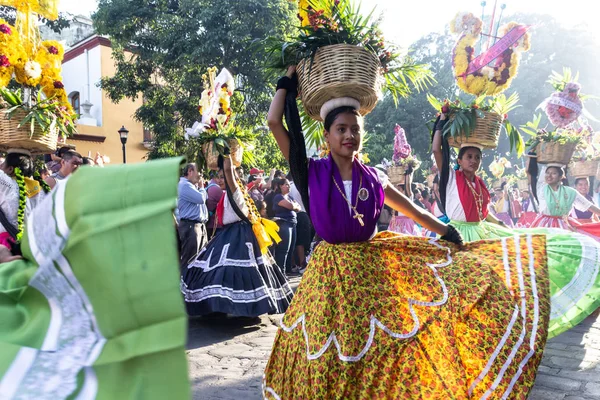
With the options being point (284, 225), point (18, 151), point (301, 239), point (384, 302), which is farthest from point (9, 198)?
point (301, 239)

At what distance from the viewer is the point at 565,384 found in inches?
154

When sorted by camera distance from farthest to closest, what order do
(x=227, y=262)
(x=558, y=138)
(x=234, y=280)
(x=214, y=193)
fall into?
1. (x=214, y=193)
2. (x=558, y=138)
3. (x=227, y=262)
4. (x=234, y=280)

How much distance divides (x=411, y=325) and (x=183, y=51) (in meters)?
14.5

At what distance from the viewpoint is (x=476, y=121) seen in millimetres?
5043

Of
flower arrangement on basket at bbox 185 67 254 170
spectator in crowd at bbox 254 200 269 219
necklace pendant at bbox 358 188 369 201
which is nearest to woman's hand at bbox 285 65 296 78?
necklace pendant at bbox 358 188 369 201

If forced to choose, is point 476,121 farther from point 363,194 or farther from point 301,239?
point 301,239

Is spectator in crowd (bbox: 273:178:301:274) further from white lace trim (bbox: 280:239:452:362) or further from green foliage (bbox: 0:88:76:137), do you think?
white lace trim (bbox: 280:239:452:362)

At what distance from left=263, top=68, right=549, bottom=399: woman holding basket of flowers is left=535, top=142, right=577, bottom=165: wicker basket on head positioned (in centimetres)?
490

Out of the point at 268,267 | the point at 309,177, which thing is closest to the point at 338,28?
the point at 309,177

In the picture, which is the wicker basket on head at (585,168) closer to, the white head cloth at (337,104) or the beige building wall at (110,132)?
the white head cloth at (337,104)

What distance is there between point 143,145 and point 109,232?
86.9 ft

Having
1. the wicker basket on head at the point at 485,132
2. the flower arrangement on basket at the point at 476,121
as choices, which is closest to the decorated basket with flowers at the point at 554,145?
the flower arrangement on basket at the point at 476,121

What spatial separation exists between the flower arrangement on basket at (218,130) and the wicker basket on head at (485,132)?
251 cm

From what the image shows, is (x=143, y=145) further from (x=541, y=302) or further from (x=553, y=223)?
(x=541, y=302)
